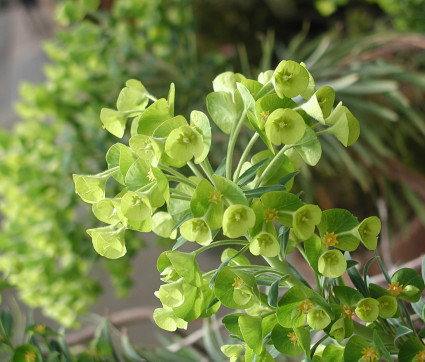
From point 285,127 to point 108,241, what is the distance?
0.15 meters

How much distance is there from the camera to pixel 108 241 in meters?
0.33

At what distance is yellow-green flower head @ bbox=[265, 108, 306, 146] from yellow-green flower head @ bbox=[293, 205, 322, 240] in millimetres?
48

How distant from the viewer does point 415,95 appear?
1040mm

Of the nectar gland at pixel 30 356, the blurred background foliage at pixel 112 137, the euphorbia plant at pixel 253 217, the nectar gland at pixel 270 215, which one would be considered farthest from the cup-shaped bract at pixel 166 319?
the blurred background foliage at pixel 112 137

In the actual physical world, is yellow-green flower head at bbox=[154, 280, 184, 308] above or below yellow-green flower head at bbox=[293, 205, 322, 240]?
below

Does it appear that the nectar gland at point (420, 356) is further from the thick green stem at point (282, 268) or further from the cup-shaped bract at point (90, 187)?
the cup-shaped bract at point (90, 187)

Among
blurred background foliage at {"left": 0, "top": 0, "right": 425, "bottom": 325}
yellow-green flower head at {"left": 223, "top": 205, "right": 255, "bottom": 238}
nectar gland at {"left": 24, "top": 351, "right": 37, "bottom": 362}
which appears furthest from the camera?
blurred background foliage at {"left": 0, "top": 0, "right": 425, "bottom": 325}

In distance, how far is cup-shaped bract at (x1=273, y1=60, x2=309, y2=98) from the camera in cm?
31

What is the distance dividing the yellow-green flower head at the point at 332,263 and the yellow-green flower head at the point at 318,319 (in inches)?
1.0

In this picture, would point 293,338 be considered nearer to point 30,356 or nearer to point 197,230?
point 197,230

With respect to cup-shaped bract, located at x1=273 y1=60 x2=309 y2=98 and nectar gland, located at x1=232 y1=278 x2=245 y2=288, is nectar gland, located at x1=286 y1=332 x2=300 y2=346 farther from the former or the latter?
cup-shaped bract, located at x1=273 y1=60 x2=309 y2=98

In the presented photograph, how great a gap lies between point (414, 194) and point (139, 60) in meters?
0.77

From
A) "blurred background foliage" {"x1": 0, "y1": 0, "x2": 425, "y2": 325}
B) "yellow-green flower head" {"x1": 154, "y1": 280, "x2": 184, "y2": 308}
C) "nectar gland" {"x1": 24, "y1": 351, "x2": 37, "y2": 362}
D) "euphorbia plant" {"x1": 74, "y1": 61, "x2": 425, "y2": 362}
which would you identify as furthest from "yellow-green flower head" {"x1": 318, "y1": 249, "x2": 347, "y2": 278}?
"blurred background foliage" {"x1": 0, "y1": 0, "x2": 425, "y2": 325}

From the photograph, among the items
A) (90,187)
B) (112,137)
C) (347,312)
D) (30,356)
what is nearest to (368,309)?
(347,312)
